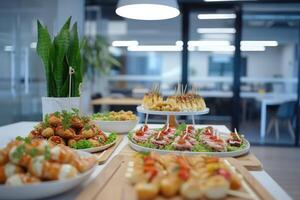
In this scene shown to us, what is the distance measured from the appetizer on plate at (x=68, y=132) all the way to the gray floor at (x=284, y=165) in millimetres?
2208

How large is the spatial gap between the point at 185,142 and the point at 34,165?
0.66m

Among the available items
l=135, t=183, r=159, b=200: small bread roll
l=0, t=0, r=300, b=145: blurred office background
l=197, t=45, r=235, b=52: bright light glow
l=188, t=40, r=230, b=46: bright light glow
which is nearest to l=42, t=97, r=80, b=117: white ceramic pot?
l=135, t=183, r=159, b=200: small bread roll

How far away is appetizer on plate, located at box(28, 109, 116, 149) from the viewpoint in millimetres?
1246

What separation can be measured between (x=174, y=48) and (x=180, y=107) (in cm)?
354

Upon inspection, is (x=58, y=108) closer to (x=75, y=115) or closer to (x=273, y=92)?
(x=75, y=115)

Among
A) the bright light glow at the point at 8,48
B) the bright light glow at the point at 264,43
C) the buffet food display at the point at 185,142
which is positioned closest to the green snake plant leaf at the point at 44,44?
the buffet food display at the point at 185,142

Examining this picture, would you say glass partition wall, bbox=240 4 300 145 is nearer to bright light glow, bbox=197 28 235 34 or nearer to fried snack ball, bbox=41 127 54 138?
bright light glow, bbox=197 28 235 34

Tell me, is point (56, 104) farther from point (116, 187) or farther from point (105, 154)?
point (116, 187)

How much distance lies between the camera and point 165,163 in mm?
935

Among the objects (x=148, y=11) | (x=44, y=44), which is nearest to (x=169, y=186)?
(x=44, y=44)

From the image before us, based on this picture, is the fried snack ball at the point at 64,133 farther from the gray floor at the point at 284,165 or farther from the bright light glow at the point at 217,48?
the bright light glow at the point at 217,48

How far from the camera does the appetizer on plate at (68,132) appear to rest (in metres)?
1.25

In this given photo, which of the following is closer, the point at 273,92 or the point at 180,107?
the point at 180,107

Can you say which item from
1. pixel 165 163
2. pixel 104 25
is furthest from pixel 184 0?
pixel 165 163
